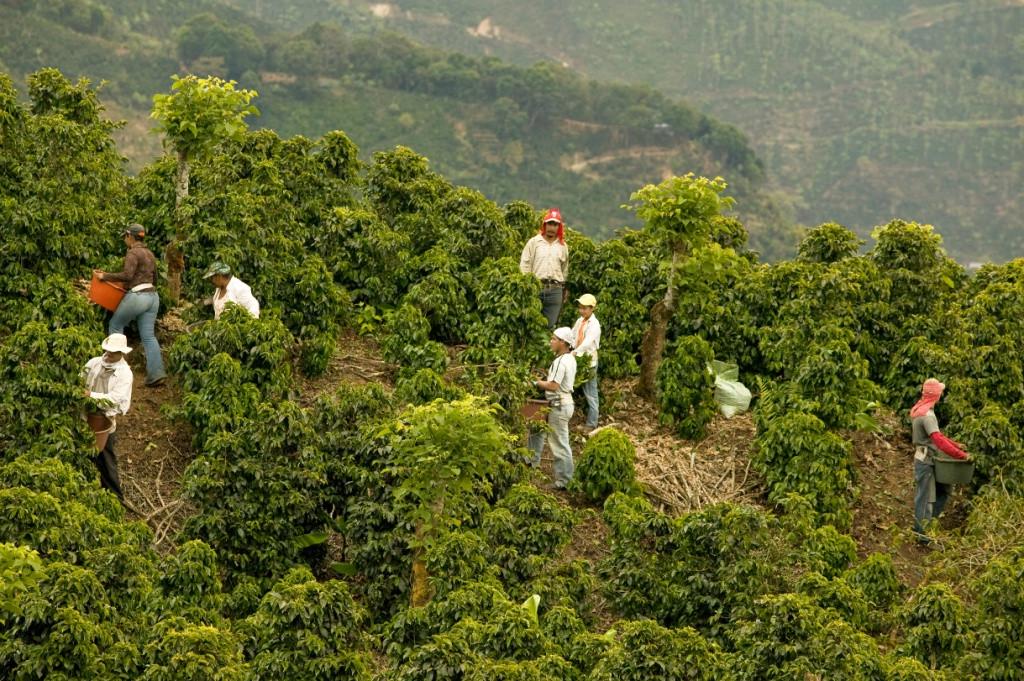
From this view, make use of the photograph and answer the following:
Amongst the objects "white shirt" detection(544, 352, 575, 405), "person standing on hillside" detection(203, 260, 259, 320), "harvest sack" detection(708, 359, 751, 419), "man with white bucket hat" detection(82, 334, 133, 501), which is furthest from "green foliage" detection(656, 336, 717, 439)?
"man with white bucket hat" detection(82, 334, 133, 501)

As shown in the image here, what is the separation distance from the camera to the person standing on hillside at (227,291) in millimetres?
14053

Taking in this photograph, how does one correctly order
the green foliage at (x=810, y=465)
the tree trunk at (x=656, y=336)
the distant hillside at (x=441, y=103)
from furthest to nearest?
the distant hillside at (x=441, y=103) → the tree trunk at (x=656, y=336) → the green foliage at (x=810, y=465)

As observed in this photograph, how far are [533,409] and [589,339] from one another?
1167mm

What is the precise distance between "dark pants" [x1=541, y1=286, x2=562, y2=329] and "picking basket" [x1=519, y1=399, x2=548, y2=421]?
83.0 inches

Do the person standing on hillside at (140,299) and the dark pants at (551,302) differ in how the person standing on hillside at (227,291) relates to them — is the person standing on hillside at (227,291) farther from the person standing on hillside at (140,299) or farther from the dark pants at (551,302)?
the dark pants at (551,302)

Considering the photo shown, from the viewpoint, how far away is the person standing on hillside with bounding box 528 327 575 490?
44.9ft

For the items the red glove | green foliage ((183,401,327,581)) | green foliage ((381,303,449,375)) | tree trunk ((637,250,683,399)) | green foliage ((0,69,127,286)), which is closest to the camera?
green foliage ((183,401,327,581))

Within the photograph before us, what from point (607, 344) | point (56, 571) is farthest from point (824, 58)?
point (56, 571)

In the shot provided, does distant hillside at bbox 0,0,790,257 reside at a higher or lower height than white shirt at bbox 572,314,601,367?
lower

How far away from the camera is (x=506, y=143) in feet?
270

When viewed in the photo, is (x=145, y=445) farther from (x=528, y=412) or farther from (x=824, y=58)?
(x=824, y=58)

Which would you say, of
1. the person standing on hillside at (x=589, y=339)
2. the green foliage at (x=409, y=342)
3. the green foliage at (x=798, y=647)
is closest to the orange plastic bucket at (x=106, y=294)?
the green foliage at (x=409, y=342)

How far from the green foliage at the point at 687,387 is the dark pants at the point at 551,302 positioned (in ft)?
3.89

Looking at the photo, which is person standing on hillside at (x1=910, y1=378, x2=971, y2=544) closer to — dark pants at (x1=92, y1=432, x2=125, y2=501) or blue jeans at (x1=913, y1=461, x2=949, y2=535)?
blue jeans at (x1=913, y1=461, x2=949, y2=535)
